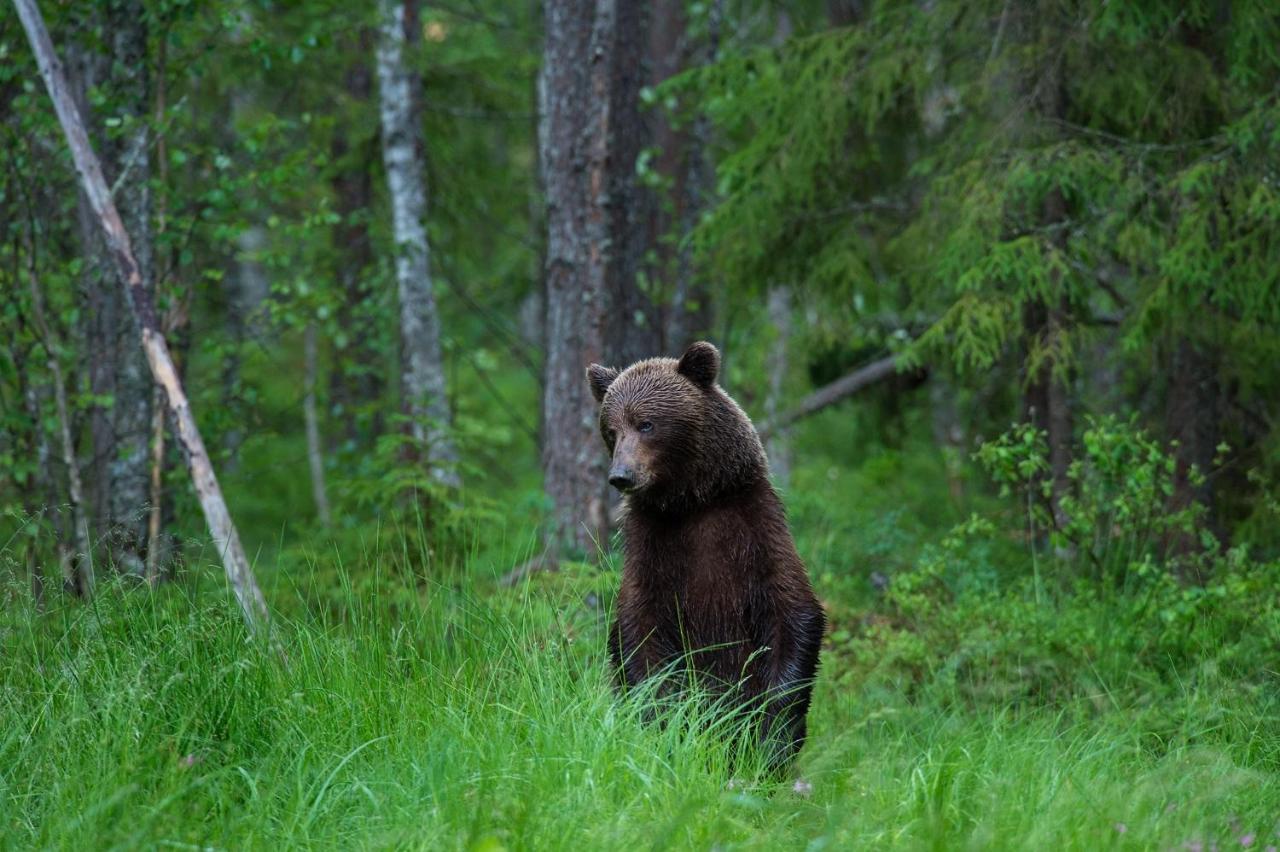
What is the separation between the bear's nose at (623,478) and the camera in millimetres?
5371

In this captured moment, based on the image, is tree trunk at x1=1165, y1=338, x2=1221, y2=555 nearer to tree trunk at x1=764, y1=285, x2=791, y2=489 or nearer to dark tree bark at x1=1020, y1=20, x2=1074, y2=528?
dark tree bark at x1=1020, y1=20, x2=1074, y2=528

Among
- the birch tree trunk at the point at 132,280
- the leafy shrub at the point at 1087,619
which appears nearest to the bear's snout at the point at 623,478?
the leafy shrub at the point at 1087,619

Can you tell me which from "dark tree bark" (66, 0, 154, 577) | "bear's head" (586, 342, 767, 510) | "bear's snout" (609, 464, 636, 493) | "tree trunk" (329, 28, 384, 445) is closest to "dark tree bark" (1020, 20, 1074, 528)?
"bear's head" (586, 342, 767, 510)

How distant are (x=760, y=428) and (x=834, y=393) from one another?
3.07 feet

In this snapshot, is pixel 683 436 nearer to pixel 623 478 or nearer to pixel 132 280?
pixel 623 478

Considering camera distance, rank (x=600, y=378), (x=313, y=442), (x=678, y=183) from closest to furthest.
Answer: (x=600, y=378) → (x=678, y=183) → (x=313, y=442)

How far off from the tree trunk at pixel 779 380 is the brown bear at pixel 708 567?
8539mm

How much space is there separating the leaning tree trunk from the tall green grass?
715 centimetres

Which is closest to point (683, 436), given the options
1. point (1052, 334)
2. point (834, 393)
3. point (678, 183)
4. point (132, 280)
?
point (132, 280)

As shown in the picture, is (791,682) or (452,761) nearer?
(452,761)

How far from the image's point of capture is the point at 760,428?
537 inches

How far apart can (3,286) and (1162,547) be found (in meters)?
8.12

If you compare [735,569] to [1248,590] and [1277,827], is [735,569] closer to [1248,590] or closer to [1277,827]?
[1277,827]

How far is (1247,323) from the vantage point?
864 centimetres
